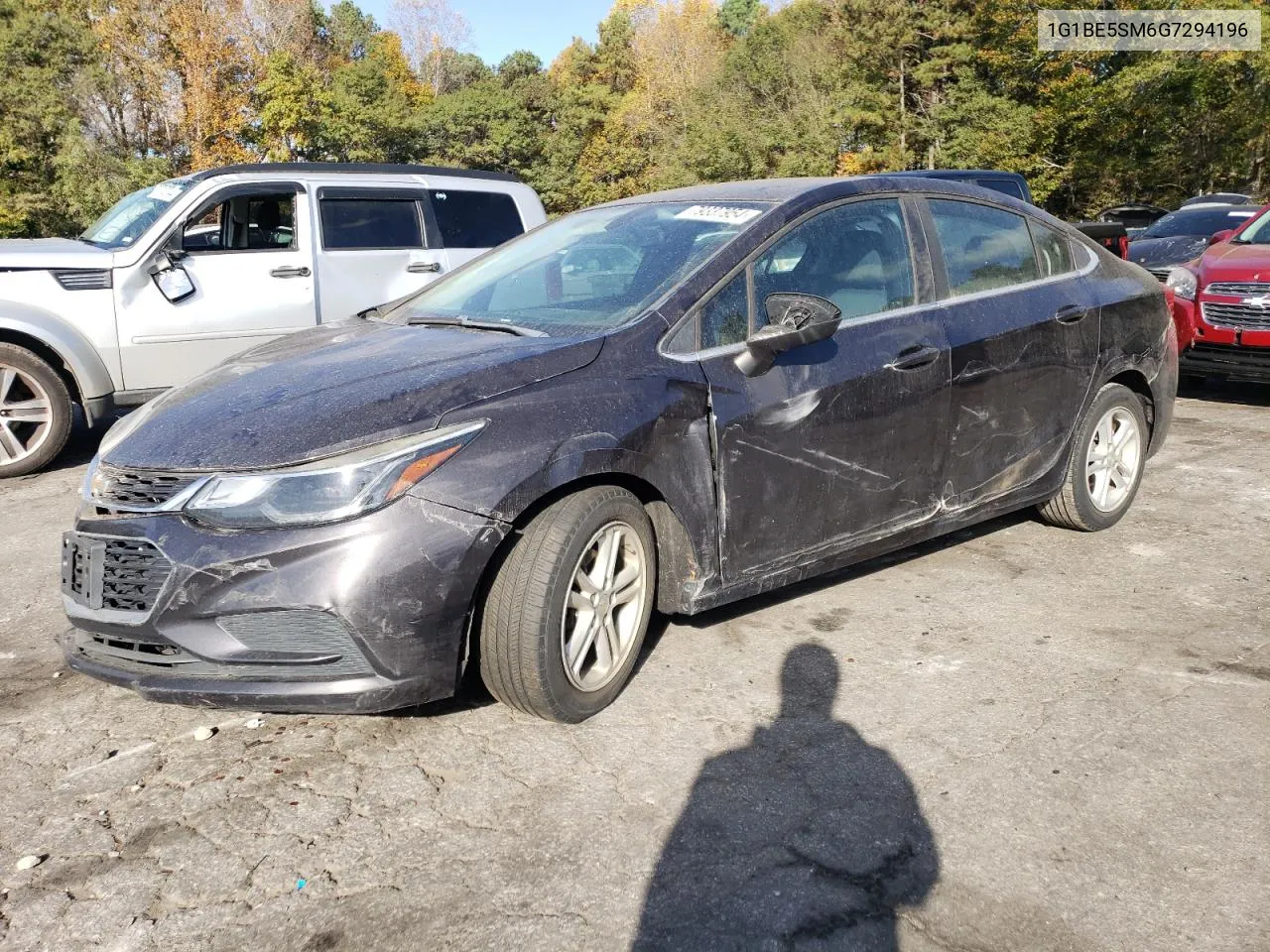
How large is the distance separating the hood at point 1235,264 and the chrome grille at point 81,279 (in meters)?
8.28

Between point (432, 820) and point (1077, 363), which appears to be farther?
point (1077, 363)

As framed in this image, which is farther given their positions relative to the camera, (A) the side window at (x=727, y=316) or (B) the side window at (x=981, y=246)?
(B) the side window at (x=981, y=246)

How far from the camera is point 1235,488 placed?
6156 mm

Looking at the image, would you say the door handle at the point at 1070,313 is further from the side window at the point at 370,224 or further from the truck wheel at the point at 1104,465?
the side window at the point at 370,224

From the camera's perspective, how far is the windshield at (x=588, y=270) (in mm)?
3732

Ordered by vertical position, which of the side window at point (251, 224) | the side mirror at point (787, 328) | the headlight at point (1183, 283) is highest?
the side window at point (251, 224)

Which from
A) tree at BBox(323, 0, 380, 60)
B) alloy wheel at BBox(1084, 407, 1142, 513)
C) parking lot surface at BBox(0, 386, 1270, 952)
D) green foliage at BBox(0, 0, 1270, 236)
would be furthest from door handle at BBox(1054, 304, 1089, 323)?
tree at BBox(323, 0, 380, 60)

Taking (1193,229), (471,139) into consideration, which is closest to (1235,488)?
(1193,229)

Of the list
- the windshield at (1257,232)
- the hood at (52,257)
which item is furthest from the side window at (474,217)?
the windshield at (1257,232)

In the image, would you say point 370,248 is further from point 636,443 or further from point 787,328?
point 636,443

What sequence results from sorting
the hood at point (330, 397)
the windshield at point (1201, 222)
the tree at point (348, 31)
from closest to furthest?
1. the hood at point (330, 397)
2. the windshield at point (1201, 222)
3. the tree at point (348, 31)

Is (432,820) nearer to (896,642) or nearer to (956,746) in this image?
(956,746)

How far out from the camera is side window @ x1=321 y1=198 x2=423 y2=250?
25.8 ft

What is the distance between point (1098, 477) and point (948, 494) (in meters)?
1.28
